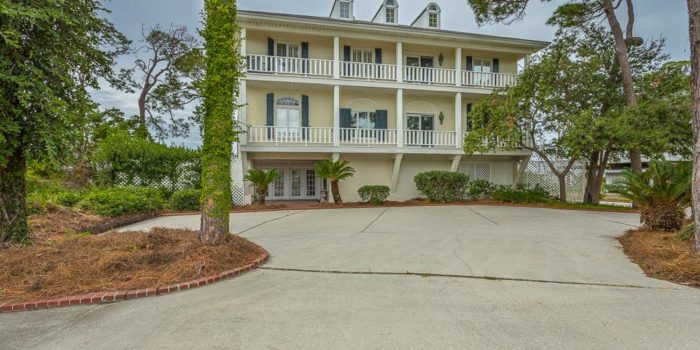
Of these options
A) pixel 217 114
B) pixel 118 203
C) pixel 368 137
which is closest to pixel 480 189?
pixel 368 137

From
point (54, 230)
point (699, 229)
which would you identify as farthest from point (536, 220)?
point (54, 230)

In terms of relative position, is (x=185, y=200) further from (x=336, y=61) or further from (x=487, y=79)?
(x=487, y=79)

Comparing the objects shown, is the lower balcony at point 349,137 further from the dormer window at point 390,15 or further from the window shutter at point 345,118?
the dormer window at point 390,15

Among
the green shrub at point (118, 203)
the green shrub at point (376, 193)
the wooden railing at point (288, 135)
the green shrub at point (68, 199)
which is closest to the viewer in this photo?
the green shrub at point (68, 199)

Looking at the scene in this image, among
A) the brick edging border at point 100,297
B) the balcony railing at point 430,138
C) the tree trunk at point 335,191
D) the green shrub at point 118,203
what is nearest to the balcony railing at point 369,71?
the balcony railing at point 430,138

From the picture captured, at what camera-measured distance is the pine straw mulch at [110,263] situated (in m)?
3.92

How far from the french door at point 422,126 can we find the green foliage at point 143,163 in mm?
9518

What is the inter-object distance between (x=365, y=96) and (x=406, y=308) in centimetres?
1354

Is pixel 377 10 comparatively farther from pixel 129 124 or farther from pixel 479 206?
pixel 129 124

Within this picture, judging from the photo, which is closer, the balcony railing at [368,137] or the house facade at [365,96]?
the house facade at [365,96]

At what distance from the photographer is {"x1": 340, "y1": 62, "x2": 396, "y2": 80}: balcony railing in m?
14.9

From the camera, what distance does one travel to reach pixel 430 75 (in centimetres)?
1569

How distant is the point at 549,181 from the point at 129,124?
23.7 metres

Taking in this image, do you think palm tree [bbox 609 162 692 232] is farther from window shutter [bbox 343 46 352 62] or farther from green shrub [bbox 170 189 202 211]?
green shrub [bbox 170 189 202 211]
